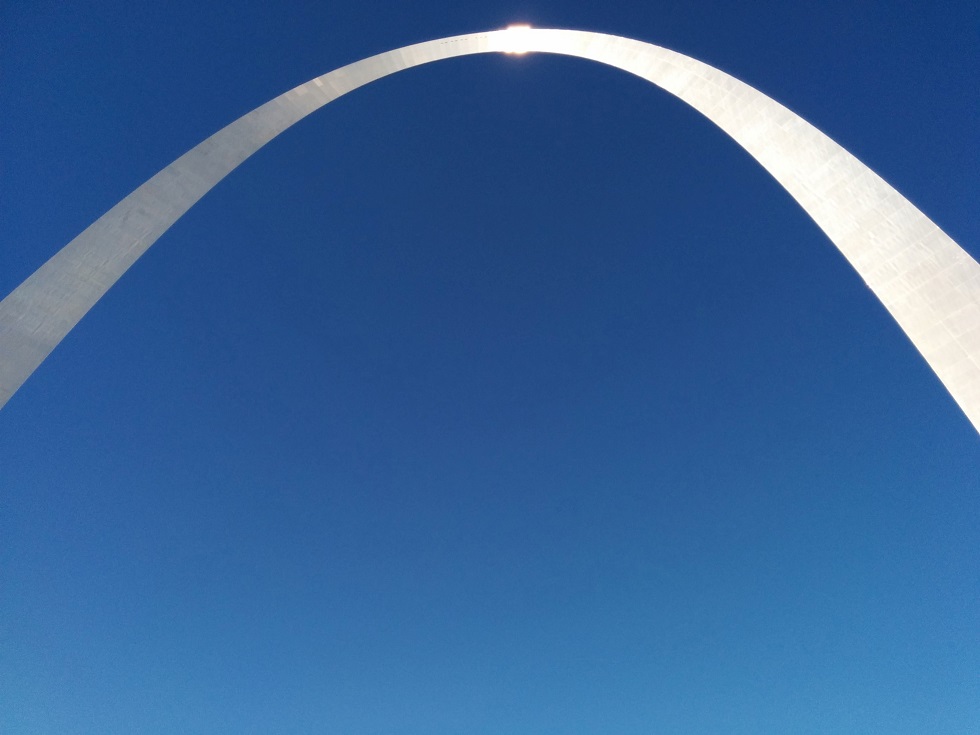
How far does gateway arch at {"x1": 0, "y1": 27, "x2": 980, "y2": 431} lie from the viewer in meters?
9.38

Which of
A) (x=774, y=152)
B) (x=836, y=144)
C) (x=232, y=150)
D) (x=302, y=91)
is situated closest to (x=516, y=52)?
(x=302, y=91)

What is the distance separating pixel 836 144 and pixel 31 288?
18447 mm

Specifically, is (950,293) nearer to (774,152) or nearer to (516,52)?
(774,152)

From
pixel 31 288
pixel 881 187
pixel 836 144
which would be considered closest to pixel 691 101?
pixel 836 144

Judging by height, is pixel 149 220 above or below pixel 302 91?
below

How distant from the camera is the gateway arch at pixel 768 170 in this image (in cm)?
938

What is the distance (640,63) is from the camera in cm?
1766

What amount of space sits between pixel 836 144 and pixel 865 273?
301cm

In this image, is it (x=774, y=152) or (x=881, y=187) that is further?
(x=774, y=152)

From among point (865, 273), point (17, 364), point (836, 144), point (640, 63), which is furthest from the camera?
point (640, 63)

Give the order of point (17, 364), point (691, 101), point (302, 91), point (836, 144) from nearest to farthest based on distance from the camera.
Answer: point (836, 144) → point (17, 364) → point (691, 101) → point (302, 91)

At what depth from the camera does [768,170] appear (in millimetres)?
13406

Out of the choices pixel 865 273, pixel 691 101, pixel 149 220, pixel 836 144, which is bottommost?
pixel 865 273

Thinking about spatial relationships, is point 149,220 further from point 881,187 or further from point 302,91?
point 881,187
